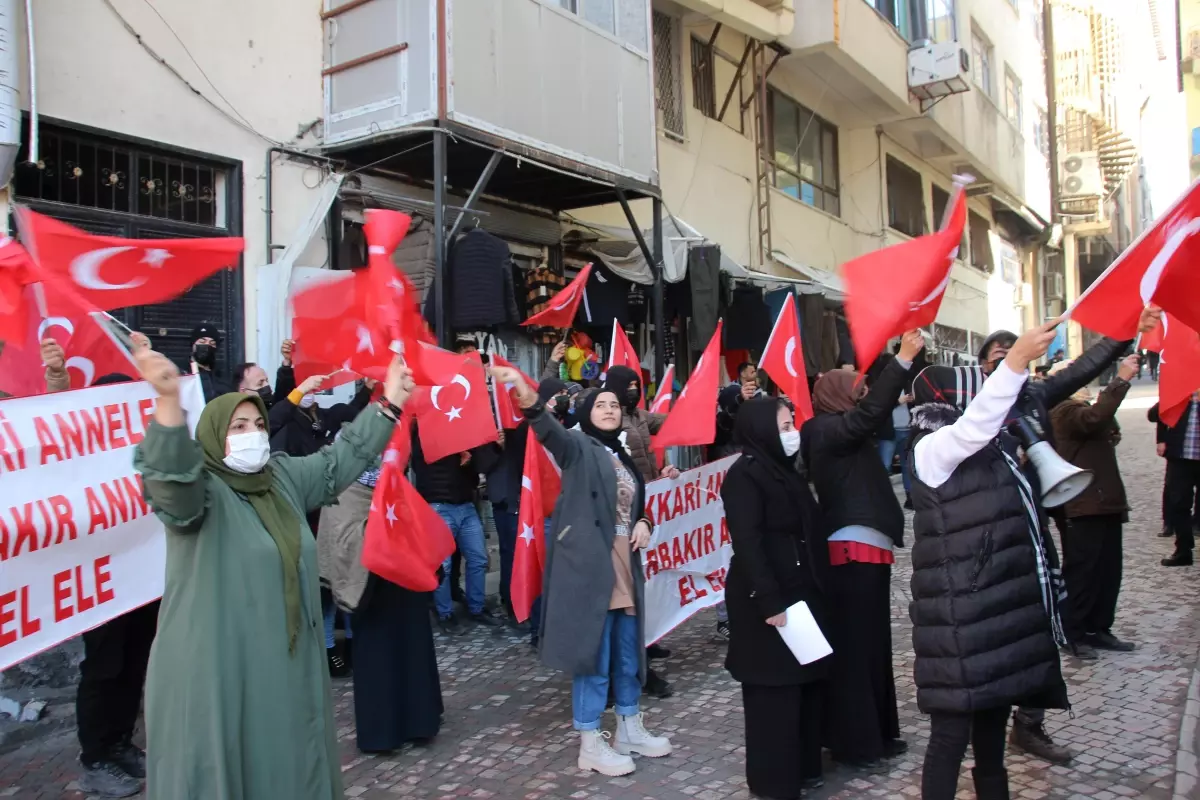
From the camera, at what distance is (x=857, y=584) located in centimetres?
439

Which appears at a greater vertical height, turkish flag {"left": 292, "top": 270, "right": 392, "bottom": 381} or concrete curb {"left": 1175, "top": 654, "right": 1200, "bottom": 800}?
turkish flag {"left": 292, "top": 270, "right": 392, "bottom": 381}

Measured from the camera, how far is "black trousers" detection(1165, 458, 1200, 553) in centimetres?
877

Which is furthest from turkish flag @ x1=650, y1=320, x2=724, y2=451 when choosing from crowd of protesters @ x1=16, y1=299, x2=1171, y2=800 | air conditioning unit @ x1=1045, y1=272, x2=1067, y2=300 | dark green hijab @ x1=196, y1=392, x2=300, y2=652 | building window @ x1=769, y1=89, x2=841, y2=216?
air conditioning unit @ x1=1045, y1=272, x2=1067, y2=300

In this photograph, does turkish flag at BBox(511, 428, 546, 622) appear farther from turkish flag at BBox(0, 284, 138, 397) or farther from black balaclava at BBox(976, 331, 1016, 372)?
black balaclava at BBox(976, 331, 1016, 372)

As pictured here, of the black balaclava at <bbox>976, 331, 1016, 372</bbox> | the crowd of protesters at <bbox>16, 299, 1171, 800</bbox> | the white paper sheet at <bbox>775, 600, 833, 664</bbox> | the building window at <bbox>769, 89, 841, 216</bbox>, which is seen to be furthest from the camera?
the building window at <bbox>769, 89, 841, 216</bbox>

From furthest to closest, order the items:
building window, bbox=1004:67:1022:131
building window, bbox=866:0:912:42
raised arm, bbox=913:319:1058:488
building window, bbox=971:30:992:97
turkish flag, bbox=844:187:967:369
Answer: building window, bbox=1004:67:1022:131, building window, bbox=971:30:992:97, building window, bbox=866:0:912:42, turkish flag, bbox=844:187:967:369, raised arm, bbox=913:319:1058:488

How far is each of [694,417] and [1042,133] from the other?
2864 cm

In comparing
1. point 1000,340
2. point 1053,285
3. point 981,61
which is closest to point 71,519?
point 1000,340

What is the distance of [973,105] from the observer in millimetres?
21016

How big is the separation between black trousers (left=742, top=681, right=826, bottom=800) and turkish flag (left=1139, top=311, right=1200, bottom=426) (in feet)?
6.59

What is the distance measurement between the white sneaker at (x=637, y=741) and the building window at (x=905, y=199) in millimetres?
16867

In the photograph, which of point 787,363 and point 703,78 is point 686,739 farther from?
point 703,78

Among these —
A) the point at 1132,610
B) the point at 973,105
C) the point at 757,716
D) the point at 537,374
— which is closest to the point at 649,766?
the point at 757,716

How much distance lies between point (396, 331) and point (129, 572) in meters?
1.76
